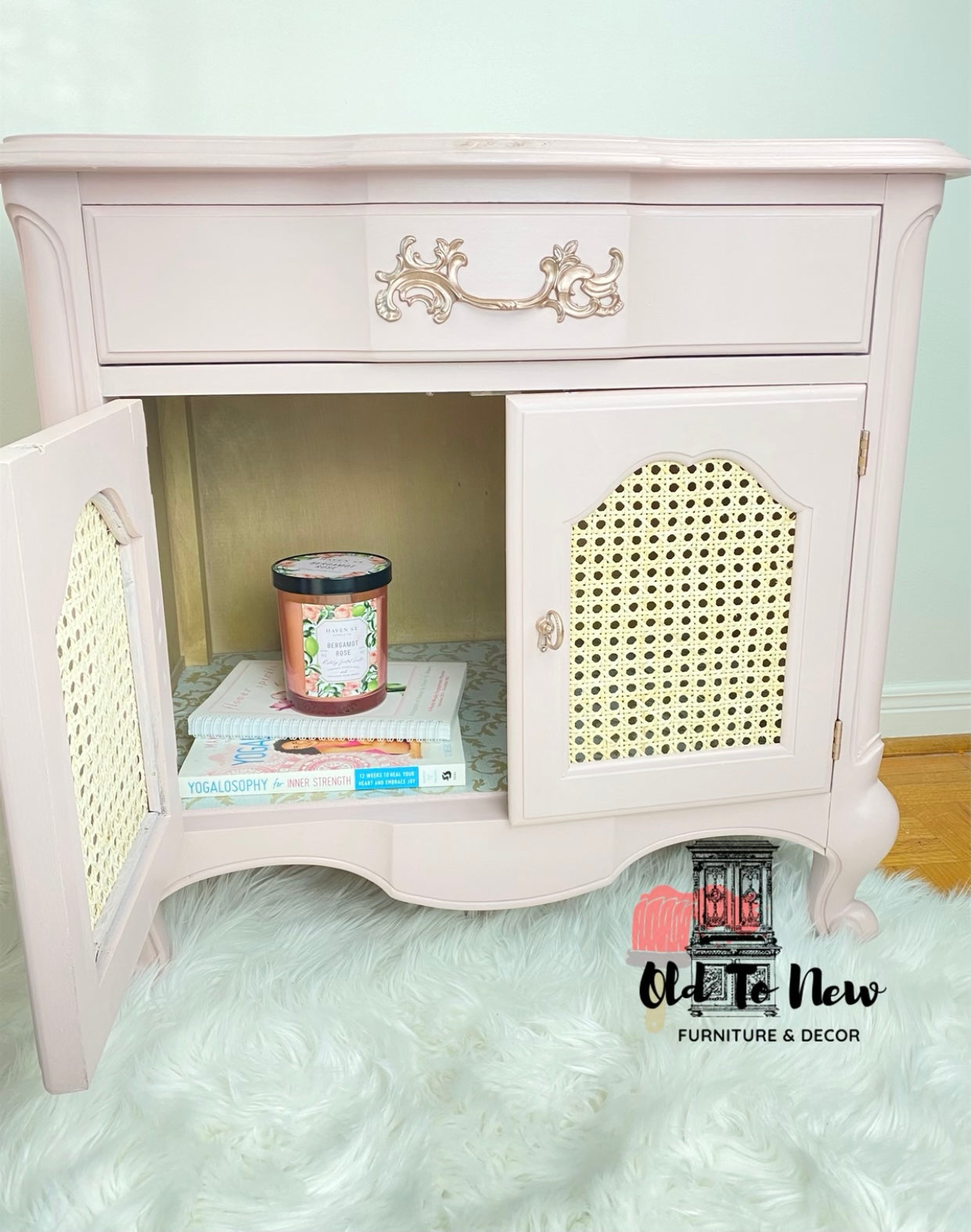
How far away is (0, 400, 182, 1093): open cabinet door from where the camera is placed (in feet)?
1.73

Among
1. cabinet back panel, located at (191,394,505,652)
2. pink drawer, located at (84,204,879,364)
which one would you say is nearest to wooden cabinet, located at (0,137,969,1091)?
pink drawer, located at (84,204,879,364)

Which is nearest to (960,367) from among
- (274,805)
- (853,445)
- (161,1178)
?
(853,445)

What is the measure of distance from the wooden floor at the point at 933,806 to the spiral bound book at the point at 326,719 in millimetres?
584

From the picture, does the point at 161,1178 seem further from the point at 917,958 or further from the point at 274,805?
the point at 917,958

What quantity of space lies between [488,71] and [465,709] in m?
0.76

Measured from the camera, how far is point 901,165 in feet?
2.64

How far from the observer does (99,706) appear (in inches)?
27.4

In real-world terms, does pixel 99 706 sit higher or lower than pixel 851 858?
higher

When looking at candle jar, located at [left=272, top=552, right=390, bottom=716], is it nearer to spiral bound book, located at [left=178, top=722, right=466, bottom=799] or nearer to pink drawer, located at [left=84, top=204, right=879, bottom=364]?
spiral bound book, located at [left=178, top=722, right=466, bottom=799]

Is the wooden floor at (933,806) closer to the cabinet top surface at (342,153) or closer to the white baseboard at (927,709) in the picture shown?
the white baseboard at (927,709)

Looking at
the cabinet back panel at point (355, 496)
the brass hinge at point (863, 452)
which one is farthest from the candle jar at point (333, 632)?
the brass hinge at point (863, 452)

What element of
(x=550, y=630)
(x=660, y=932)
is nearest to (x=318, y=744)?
(x=550, y=630)

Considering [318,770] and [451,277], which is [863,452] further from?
[318,770]

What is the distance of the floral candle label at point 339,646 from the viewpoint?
1027mm
